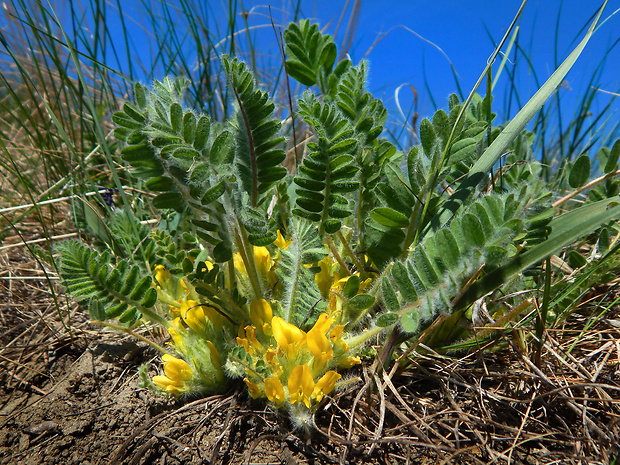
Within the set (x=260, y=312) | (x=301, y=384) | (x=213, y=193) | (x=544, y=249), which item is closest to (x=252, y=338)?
(x=260, y=312)

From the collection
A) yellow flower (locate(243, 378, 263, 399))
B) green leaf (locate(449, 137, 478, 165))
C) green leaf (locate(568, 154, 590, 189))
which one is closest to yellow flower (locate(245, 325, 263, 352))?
yellow flower (locate(243, 378, 263, 399))

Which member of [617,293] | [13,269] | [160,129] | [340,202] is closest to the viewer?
[160,129]

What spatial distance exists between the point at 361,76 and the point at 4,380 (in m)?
1.80

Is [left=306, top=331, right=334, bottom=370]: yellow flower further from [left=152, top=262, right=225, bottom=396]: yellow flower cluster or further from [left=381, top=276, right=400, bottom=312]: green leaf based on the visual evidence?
[left=152, top=262, right=225, bottom=396]: yellow flower cluster

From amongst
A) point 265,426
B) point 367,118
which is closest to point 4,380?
point 265,426

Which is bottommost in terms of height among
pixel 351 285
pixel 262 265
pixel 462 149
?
pixel 351 285

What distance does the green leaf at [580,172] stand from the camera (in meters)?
1.62

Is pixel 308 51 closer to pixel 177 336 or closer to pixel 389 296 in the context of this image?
pixel 389 296

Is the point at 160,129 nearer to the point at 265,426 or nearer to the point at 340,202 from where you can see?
the point at 340,202

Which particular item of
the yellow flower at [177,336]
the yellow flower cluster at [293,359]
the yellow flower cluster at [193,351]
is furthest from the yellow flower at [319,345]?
the yellow flower at [177,336]

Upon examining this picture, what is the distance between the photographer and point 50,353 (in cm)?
185

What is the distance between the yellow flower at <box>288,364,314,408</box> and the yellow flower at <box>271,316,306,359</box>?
7 cm

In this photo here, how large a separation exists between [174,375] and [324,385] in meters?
0.48

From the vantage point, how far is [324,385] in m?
1.24
